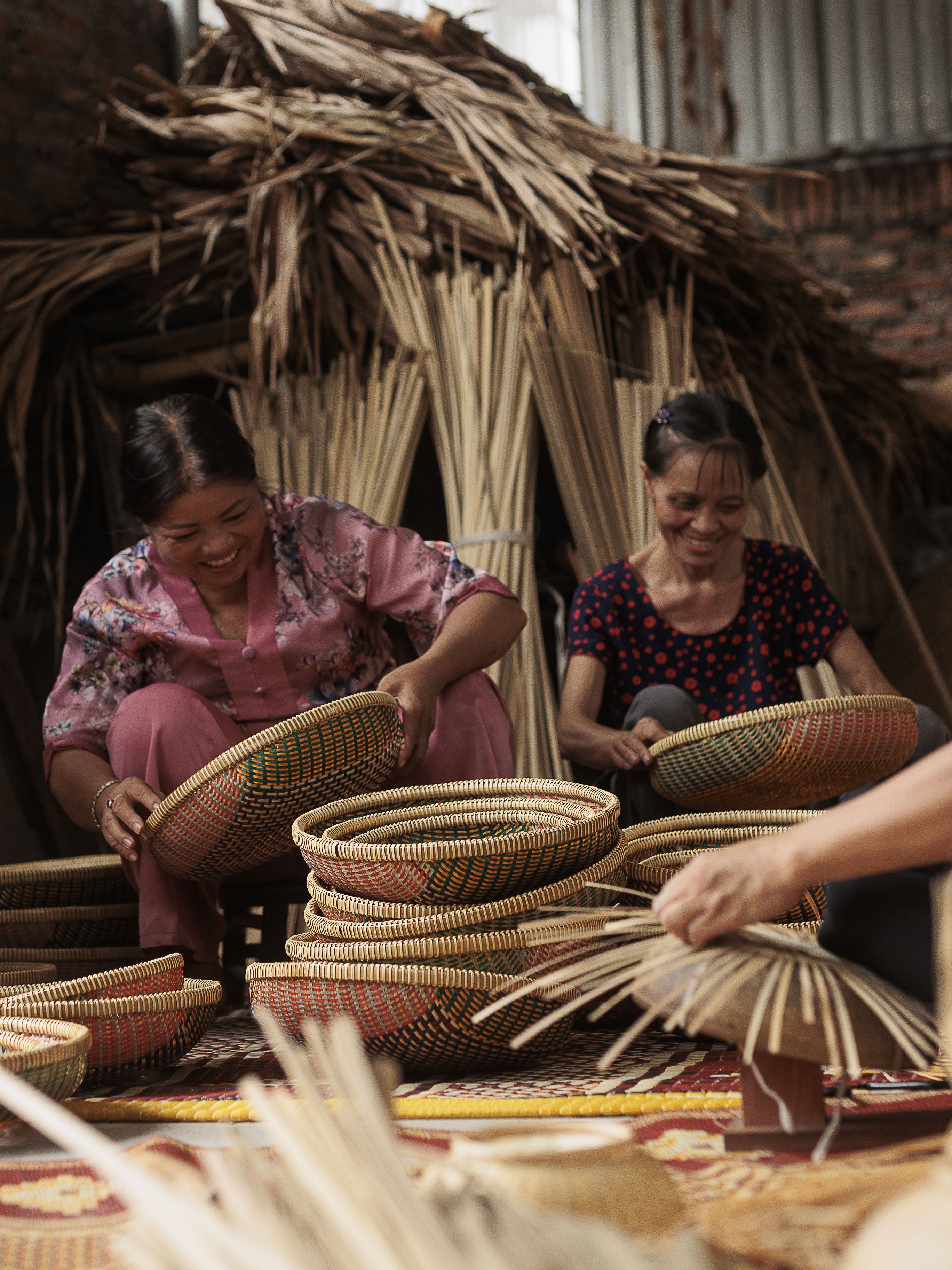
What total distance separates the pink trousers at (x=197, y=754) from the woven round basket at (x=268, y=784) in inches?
2.9

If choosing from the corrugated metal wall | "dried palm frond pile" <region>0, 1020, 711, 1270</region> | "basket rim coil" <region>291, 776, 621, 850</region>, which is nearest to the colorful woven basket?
"basket rim coil" <region>291, 776, 621, 850</region>

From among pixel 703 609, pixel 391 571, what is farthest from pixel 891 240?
pixel 391 571

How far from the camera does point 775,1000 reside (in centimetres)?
98

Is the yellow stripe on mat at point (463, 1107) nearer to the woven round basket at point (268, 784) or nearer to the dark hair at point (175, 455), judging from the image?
the woven round basket at point (268, 784)

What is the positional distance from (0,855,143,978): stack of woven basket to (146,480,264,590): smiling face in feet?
1.75

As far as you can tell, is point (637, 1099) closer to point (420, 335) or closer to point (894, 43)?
point (420, 335)

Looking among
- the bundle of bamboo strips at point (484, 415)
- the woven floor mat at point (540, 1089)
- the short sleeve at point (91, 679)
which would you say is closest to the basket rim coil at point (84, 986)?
the woven floor mat at point (540, 1089)

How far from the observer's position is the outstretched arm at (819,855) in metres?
0.85

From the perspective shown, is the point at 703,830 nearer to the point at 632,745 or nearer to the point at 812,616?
the point at 632,745

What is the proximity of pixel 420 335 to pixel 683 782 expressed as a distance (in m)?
1.45

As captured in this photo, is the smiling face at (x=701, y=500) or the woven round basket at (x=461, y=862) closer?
the woven round basket at (x=461, y=862)

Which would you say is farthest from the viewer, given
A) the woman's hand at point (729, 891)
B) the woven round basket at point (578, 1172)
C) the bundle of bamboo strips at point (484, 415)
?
the bundle of bamboo strips at point (484, 415)

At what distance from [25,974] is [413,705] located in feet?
2.23

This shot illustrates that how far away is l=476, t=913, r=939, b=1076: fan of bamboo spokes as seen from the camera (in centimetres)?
95
